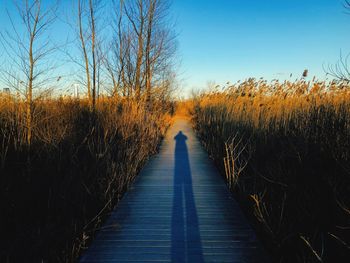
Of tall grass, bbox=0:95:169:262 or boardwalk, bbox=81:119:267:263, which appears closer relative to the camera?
boardwalk, bbox=81:119:267:263

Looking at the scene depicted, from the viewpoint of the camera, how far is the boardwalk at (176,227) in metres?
2.26

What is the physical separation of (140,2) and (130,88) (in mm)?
3288

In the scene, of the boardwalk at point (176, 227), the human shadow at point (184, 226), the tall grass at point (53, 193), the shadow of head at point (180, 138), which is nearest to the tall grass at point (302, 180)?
the boardwalk at point (176, 227)

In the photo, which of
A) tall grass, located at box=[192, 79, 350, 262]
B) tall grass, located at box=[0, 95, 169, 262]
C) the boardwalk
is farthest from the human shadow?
tall grass, located at box=[0, 95, 169, 262]

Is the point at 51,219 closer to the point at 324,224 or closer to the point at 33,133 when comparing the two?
the point at 33,133

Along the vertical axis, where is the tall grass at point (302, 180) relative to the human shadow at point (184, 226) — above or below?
above

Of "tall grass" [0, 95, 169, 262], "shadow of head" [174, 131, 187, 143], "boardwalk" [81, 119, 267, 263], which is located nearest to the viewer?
"boardwalk" [81, 119, 267, 263]

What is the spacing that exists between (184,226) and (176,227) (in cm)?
9

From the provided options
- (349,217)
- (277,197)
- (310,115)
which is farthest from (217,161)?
(349,217)

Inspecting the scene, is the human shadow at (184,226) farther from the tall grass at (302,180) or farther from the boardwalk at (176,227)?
the tall grass at (302,180)

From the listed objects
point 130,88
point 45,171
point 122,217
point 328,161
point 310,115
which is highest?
point 130,88

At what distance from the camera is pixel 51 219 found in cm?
287

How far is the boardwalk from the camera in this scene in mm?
2262

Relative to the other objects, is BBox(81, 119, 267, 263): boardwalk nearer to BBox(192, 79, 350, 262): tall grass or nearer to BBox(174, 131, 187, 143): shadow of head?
BBox(192, 79, 350, 262): tall grass
